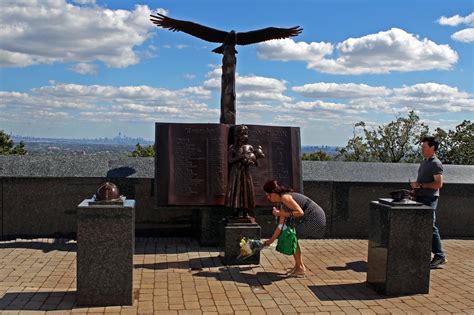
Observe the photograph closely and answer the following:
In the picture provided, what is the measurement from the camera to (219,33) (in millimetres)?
9258

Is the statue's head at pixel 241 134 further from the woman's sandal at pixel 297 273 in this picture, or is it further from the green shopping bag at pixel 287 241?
the woman's sandal at pixel 297 273

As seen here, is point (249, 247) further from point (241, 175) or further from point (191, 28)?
point (191, 28)

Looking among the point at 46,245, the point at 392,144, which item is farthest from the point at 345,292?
the point at 392,144

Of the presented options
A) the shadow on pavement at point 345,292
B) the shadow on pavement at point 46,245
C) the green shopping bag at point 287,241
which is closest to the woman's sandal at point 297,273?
the green shopping bag at point 287,241

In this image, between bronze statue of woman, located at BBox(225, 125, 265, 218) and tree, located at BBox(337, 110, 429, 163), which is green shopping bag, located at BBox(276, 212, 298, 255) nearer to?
bronze statue of woman, located at BBox(225, 125, 265, 218)

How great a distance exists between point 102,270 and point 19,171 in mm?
4077

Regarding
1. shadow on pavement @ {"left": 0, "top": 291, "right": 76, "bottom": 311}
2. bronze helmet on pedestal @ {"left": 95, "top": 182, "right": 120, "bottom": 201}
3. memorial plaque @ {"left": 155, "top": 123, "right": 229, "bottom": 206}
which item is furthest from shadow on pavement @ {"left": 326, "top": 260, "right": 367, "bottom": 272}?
shadow on pavement @ {"left": 0, "top": 291, "right": 76, "bottom": 311}

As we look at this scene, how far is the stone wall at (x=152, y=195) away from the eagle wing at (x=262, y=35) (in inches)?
97.0

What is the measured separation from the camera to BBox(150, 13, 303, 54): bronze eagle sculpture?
9133 mm

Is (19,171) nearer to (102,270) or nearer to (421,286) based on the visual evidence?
(102,270)

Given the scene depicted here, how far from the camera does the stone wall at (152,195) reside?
28.6 feet

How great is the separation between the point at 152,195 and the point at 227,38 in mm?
3013

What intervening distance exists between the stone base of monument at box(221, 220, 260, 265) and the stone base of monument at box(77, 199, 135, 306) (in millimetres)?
2124

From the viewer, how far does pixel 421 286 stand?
20.3 ft
